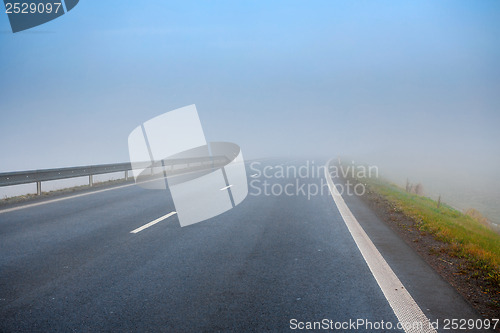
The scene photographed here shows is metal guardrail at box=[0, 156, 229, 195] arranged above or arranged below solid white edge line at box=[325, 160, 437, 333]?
above

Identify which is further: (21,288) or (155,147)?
(155,147)

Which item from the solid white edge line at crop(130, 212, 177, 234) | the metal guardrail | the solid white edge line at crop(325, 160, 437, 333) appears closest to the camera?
the solid white edge line at crop(325, 160, 437, 333)

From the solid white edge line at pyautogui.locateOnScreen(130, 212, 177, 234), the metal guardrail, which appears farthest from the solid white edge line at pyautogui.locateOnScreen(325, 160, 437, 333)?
the metal guardrail

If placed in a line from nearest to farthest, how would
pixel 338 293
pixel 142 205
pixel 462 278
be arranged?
pixel 338 293 < pixel 462 278 < pixel 142 205

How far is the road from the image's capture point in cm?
A: 359

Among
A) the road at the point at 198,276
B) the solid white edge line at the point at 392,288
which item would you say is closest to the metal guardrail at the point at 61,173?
the road at the point at 198,276

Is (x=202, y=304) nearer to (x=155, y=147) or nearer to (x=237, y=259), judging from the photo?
(x=237, y=259)

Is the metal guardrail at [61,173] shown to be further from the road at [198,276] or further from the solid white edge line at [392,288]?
the solid white edge line at [392,288]

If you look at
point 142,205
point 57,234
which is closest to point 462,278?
point 57,234

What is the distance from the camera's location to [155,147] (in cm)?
2250

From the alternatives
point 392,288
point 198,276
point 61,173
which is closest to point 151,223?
point 198,276

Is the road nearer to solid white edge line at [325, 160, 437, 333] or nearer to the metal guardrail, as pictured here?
solid white edge line at [325, 160, 437, 333]

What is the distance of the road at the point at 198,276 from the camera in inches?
141

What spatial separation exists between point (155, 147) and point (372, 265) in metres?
19.0
